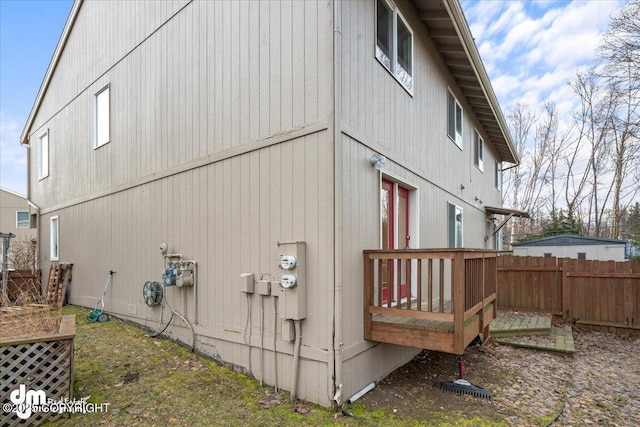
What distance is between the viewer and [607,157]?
20188 millimetres

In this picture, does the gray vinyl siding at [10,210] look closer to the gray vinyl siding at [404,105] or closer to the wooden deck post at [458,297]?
the gray vinyl siding at [404,105]

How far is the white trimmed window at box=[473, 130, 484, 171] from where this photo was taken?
10.2m

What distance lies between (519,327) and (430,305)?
13.5 ft

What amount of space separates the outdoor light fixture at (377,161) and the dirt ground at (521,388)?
2672mm

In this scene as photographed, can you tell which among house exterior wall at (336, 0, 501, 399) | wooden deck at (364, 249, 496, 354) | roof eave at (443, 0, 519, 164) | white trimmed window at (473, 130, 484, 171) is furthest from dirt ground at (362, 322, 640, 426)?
white trimmed window at (473, 130, 484, 171)

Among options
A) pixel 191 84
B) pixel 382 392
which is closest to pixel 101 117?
pixel 191 84

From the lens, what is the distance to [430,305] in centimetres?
387

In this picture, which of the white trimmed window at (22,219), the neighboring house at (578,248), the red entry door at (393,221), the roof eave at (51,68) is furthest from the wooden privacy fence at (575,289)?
the white trimmed window at (22,219)

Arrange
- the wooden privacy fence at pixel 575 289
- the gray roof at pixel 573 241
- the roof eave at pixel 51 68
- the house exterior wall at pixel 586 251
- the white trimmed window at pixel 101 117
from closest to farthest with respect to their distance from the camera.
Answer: the wooden privacy fence at pixel 575 289, the white trimmed window at pixel 101 117, the roof eave at pixel 51 68, the house exterior wall at pixel 586 251, the gray roof at pixel 573 241

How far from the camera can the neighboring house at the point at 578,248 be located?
13.7 metres

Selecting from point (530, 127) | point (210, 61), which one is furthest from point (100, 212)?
point (530, 127)

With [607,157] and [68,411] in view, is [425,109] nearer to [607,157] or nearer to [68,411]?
[68,411]

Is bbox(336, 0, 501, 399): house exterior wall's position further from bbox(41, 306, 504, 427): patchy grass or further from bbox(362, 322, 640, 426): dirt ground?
bbox(41, 306, 504, 427): patchy grass

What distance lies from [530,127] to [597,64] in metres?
12.4
